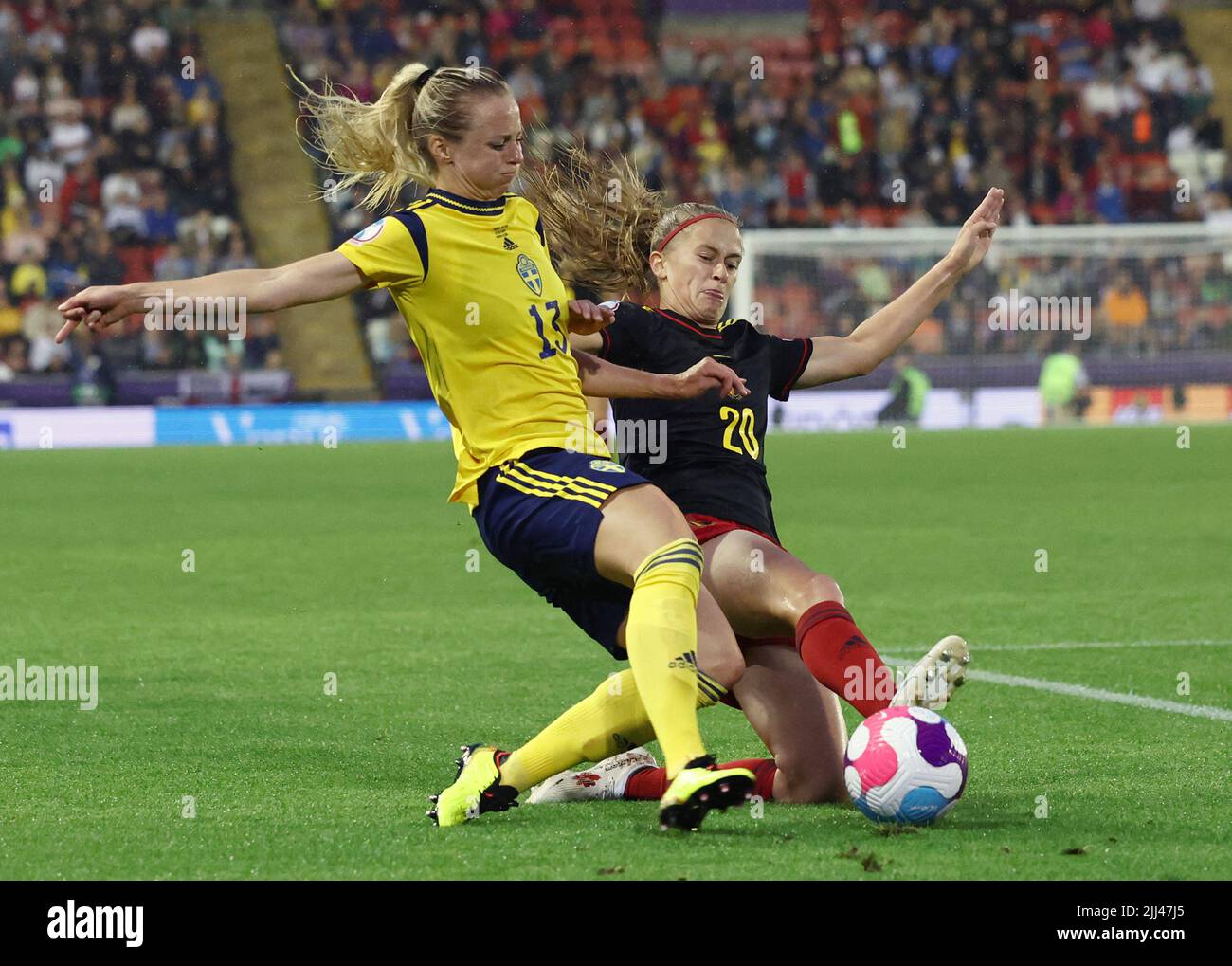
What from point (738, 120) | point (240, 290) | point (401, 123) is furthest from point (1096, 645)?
point (738, 120)

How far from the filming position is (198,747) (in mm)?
6105

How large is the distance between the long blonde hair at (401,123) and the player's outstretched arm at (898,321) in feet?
4.61

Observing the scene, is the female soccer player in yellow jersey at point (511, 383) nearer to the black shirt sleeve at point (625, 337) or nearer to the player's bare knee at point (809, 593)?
the player's bare knee at point (809, 593)

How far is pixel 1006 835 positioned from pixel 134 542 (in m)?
9.35

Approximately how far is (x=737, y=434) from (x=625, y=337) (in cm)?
45

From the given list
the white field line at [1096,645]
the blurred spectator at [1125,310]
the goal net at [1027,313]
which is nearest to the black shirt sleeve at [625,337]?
the white field line at [1096,645]

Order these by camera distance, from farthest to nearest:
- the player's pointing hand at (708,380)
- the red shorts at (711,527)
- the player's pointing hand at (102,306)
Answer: the red shorts at (711,527), the player's pointing hand at (708,380), the player's pointing hand at (102,306)

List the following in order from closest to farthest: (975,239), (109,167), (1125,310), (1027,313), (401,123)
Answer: (401,123) < (975,239) < (1027,313) < (1125,310) < (109,167)

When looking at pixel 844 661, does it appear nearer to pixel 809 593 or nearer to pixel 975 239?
pixel 809 593

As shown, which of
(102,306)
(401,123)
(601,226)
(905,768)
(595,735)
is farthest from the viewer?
(601,226)

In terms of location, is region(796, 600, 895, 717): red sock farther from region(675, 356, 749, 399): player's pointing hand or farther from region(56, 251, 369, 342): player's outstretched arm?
region(56, 251, 369, 342): player's outstretched arm

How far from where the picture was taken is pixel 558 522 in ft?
15.5

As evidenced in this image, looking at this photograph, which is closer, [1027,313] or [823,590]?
[823,590]

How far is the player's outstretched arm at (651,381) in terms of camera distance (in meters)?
4.86
